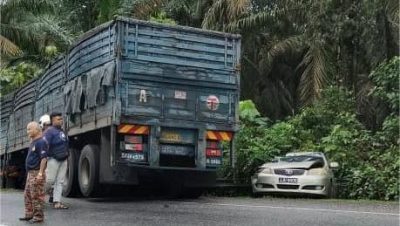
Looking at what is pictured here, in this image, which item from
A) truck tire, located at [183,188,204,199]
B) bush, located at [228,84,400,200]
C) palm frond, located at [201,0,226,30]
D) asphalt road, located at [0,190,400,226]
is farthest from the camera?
palm frond, located at [201,0,226,30]

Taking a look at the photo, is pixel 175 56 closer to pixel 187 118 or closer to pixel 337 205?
pixel 187 118

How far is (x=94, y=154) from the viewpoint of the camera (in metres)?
12.6

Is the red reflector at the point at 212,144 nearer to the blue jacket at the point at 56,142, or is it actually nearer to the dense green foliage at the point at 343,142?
the blue jacket at the point at 56,142

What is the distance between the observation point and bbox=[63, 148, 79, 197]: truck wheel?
1336 centimetres

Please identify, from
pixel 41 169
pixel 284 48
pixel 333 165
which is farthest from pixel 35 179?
pixel 284 48

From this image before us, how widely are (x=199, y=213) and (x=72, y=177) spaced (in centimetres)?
400

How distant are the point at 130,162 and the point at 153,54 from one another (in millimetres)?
1999

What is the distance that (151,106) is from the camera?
1211cm

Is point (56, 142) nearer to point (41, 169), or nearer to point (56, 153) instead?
point (56, 153)

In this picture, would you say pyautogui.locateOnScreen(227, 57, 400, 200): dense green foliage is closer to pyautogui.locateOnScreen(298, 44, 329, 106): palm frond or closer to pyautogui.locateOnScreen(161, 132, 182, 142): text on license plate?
pyautogui.locateOnScreen(298, 44, 329, 106): palm frond

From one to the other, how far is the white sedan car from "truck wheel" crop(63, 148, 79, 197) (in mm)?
4150

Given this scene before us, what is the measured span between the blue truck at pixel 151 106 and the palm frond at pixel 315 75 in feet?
30.8

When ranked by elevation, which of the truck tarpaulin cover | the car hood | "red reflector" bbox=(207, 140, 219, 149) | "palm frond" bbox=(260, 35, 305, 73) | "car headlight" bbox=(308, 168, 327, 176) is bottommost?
"car headlight" bbox=(308, 168, 327, 176)

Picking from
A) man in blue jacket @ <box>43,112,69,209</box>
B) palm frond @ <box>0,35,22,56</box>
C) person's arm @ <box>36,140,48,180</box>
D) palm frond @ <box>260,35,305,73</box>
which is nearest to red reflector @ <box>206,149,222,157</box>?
man in blue jacket @ <box>43,112,69,209</box>
